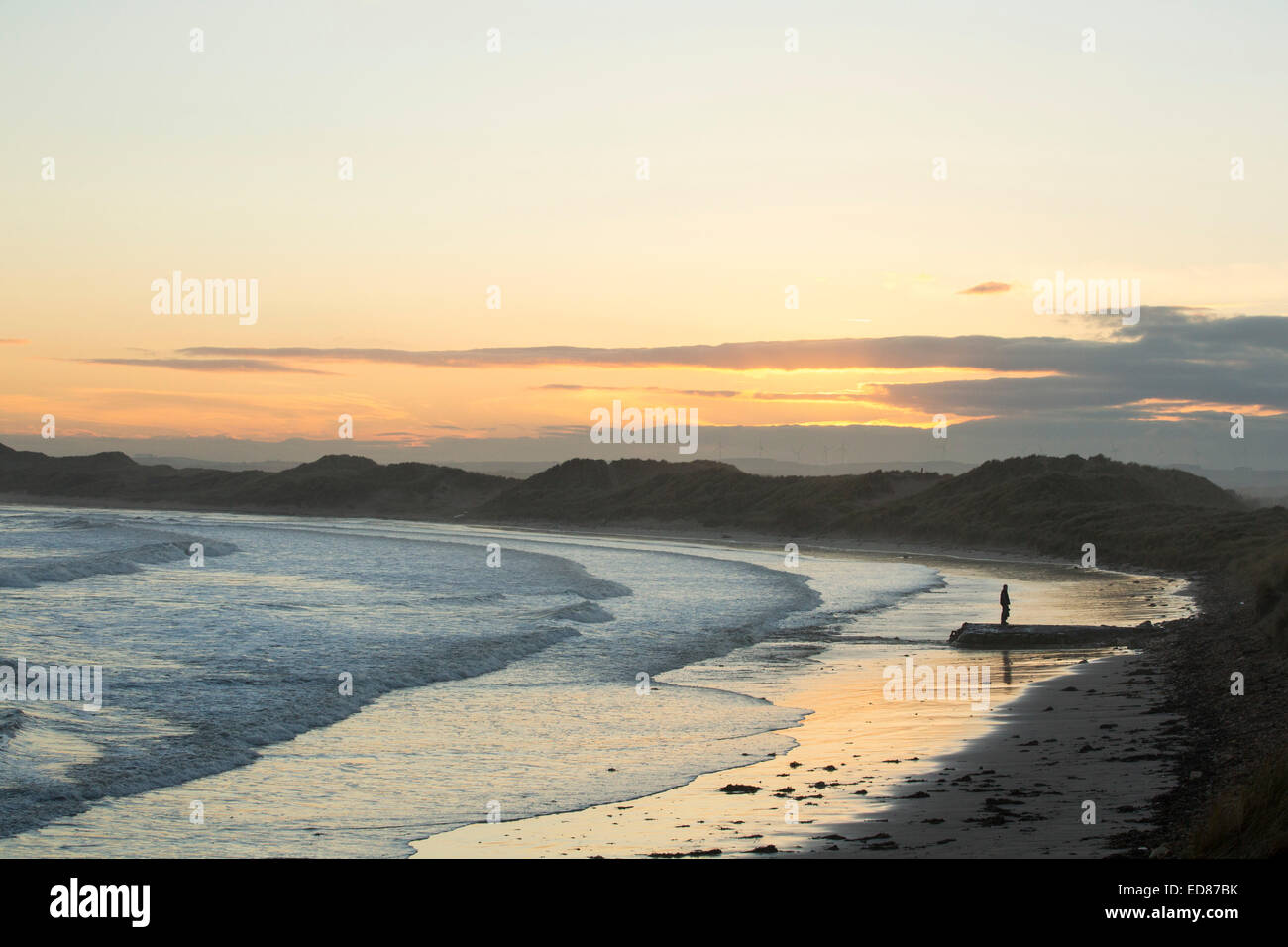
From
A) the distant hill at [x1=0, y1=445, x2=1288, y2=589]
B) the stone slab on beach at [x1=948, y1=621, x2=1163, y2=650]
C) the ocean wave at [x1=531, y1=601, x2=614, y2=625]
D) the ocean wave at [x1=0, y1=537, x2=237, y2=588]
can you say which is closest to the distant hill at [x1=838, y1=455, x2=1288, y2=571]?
the distant hill at [x1=0, y1=445, x2=1288, y2=589]

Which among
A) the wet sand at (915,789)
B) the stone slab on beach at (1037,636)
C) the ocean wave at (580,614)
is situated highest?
the wet sand at (915,789)

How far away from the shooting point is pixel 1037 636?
990 inches

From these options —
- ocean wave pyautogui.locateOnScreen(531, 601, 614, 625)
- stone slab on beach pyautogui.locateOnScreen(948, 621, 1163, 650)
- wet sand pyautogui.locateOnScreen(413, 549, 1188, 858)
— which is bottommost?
ocean wave pyautogui.locateOnScreen(531, 601, 614, 625)

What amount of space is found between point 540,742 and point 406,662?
327 inches

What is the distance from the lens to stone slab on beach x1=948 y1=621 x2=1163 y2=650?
24812 mm

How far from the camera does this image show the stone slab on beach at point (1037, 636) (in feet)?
81.4

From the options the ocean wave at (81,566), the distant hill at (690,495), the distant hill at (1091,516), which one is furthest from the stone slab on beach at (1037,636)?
the distant hill at (690,495)

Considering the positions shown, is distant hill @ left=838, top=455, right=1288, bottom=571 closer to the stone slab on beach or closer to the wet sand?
the stone slab on beach

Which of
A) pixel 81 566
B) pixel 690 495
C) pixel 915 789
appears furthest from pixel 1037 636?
pixel 690 495

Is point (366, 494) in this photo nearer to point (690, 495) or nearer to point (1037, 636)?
point (690, 495)

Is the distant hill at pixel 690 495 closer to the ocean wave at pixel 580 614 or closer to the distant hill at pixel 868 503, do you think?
the distant hill at pixel 868 503
